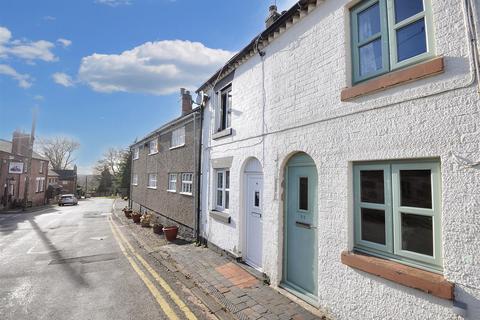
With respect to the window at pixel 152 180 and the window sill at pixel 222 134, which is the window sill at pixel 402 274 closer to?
the window sill at pixel 222 134

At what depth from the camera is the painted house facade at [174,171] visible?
35.0 ft

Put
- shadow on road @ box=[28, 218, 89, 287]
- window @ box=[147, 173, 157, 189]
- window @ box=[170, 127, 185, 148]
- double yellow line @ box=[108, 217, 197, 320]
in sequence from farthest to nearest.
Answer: window @ box=[147, 173, 157, 189] → window @ box=[170, 127, 185, 148] → shadow on road @ box=[28, 218, 89, 287] → double yellow line @ box=[108, 217, 197, 320]

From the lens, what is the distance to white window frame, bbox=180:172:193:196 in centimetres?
1116

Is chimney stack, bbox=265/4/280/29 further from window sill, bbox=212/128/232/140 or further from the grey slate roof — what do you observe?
the grey slate roof

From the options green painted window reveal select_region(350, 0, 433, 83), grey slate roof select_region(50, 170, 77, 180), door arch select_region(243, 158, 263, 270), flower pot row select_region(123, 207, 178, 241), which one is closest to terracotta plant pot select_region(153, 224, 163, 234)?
flower pot row select_region(123, 207, 178, 241)

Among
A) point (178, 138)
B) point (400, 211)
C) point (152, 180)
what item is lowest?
point (400, 211)

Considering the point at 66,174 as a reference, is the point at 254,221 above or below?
below

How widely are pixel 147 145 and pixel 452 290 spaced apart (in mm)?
18865

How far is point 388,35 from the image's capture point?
390 centimetres

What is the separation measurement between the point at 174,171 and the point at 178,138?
1.61 metres

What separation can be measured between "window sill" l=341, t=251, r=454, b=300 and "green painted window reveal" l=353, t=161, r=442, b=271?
142 millimetres

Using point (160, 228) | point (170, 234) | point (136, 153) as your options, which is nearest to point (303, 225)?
point (170, 234)

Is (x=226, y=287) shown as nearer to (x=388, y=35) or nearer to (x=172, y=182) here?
(x=388, y=35)

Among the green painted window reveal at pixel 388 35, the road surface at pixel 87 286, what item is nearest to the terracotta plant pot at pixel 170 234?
the road surface at pixel 87 286
